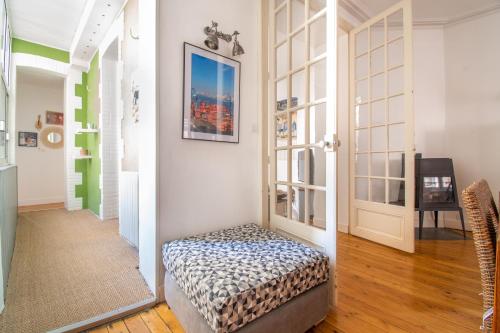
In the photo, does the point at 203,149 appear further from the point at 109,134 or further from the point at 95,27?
the point at 95,27

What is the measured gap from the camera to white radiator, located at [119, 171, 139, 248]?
2215mm

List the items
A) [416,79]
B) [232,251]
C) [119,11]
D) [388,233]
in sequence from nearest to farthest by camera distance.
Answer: [232,251] < [388,233] < [119,11] < [416,79]

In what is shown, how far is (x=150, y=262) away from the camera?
5.27 ft

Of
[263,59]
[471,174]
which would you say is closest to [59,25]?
[263,59]

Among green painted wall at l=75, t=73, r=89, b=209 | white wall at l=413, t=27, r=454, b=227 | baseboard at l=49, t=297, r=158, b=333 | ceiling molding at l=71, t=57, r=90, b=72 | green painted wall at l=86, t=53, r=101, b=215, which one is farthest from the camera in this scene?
green painted wall at l=75, t=73, r=89, b=209

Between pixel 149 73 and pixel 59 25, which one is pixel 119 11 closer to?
pixel 59 25

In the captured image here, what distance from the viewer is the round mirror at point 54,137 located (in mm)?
4992

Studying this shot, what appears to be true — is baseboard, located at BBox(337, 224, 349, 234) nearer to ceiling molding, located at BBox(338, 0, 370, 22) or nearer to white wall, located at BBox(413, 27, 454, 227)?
white wall, located at BBox(413, 27, 454, 227)

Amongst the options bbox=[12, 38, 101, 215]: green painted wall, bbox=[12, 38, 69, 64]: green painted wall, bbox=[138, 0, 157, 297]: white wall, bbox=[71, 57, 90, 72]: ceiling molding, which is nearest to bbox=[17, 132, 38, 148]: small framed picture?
bbox=[12, 38, 101, 215]: green painted wall

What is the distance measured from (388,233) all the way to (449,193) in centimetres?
114

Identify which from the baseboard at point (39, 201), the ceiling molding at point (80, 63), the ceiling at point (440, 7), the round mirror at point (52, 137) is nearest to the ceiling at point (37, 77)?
the ceiling molding at point (80, 63)

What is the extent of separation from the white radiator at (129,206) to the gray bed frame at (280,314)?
39.4 inches

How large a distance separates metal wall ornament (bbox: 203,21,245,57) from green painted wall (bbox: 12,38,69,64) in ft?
13.1

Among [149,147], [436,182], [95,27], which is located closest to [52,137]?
[95,27]
